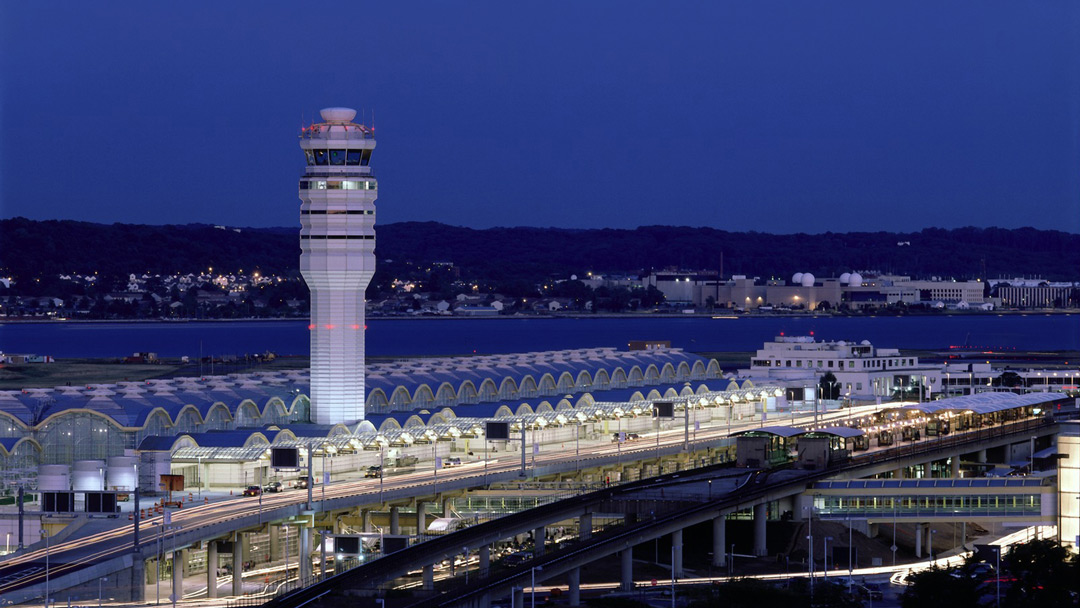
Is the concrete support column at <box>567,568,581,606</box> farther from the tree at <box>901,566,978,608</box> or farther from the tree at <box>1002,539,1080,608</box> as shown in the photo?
the tree at <box>1002,539,1080,608</box>

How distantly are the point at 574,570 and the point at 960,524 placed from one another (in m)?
37.9

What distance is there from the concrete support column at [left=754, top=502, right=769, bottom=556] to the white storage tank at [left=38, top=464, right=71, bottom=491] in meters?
38.0

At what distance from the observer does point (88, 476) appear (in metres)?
101

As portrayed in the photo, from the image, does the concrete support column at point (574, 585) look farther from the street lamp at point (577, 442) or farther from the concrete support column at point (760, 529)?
the street lamp at point (577, 442)

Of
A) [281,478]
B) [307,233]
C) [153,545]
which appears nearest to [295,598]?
[153,545]

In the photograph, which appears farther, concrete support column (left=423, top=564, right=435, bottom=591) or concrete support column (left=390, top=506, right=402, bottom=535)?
concrete support column (left=390, top=506, right=402, bottom=535)

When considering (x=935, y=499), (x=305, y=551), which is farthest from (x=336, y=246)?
(x=935, y=499)

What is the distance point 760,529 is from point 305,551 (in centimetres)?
2705

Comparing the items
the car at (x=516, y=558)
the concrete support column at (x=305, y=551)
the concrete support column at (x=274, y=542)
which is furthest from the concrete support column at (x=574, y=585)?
the concrete support column at (x=274, y=542)

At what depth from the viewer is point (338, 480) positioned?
112 m

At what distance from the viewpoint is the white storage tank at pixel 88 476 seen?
100688 mm

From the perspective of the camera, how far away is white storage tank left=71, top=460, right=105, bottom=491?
10069 cm

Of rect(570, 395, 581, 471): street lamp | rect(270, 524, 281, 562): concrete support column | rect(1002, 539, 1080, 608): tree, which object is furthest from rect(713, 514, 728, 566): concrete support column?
rect(270, 524, 281, 562): concrete support column

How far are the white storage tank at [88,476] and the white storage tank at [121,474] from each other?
0.59 m
